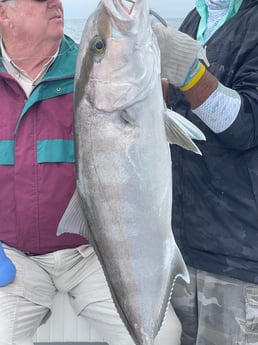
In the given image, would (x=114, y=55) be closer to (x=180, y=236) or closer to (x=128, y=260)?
(x=128, y=260)

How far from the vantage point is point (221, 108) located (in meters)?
2.49

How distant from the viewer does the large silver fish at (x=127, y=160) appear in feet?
7.10

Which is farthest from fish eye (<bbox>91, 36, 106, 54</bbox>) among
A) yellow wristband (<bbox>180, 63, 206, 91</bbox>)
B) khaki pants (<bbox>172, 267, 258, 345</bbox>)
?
khaki pants (<bbox>172, 267, 258, 345</bbox>)

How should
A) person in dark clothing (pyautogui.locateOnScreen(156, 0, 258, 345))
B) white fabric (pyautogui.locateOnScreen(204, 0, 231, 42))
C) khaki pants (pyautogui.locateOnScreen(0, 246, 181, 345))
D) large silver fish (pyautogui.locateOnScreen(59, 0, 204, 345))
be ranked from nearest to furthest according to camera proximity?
large silver fish (pyautogui.locateOnScreen(59, 0, 204, 345)) < person in dark clothing (pyautogui.locateOnScreen(156, 0, 258, 345)) < white fabric (pyautogui.locateOnScreen(204, 0, 231, 42)) < khaki pants (pyautogui.locateOnScreen(0, 246, 181, 345))

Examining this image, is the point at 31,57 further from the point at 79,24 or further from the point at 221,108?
the point at 79,24

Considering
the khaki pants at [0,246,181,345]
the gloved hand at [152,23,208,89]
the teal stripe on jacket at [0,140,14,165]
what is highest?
the gloved hand at [152,23,208,89]

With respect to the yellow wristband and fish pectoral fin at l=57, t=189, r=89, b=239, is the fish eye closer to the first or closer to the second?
the yellow wristband

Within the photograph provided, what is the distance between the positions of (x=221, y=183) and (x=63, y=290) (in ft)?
3.49

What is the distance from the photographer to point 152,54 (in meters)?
2.16

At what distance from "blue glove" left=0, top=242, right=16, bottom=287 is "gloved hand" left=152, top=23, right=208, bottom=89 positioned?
1225 millimetres

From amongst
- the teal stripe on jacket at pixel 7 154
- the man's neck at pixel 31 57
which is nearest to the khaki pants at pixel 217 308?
the teal stripe on jacket at pixel 7 154

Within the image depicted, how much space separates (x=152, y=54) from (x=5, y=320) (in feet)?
4.97

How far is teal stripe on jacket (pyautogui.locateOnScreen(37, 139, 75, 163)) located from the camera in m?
3.04

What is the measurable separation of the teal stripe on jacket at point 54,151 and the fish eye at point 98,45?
0.95 meters
